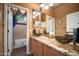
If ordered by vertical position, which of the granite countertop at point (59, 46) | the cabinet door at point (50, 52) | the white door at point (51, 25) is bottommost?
the cabinet door at point (50, 52)

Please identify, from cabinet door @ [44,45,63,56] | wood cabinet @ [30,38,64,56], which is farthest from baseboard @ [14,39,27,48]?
cabinet door @ [44,45,63,56]

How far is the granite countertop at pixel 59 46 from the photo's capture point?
2159 millimetres

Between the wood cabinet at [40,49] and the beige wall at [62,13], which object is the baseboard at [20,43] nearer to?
the wood cabinet at [40,49]

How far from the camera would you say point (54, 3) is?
232 cm

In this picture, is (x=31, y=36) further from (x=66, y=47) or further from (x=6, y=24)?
(x=66, y=47)

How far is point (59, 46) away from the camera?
223cm

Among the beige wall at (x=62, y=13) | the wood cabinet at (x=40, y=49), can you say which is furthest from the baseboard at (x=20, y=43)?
the beige wall at (x=62, y=13)

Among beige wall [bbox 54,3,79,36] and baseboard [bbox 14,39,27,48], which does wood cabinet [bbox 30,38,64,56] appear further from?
beige wall [bbox 54,3,79,36]

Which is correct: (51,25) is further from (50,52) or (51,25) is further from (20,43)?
(20,43)

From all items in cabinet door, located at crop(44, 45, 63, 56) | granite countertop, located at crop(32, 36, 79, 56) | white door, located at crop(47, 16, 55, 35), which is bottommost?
cabinet door, located at crop(44, 45, 63, 56)

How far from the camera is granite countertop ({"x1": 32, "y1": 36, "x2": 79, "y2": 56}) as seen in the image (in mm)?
2159

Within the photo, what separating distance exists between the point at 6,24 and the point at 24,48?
0.50 meters

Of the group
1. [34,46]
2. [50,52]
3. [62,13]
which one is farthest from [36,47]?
[62,13]

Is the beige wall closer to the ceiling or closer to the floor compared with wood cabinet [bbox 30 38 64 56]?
closer to the ceiling
